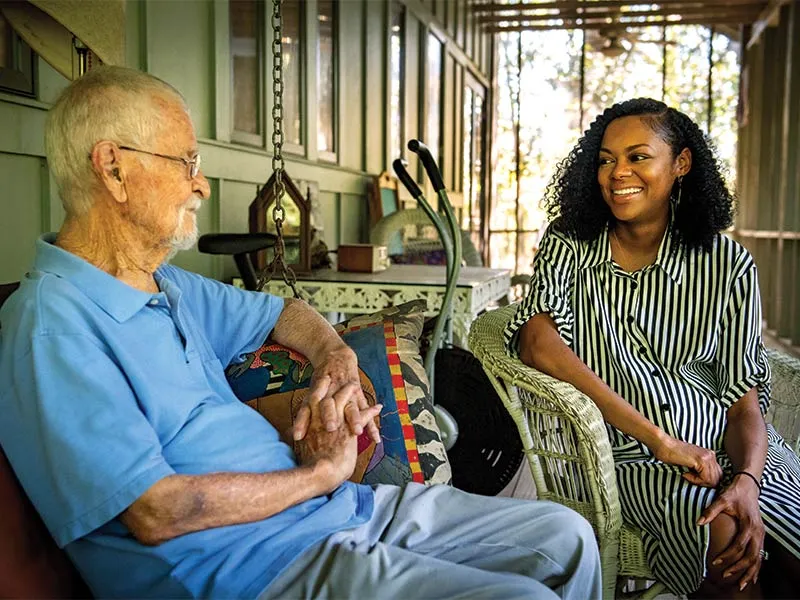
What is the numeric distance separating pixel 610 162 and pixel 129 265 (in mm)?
1073

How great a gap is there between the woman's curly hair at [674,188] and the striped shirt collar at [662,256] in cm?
2

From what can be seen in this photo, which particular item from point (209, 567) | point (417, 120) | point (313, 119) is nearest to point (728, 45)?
point (417, 120)

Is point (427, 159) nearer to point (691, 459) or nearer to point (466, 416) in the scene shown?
point (466, 416)

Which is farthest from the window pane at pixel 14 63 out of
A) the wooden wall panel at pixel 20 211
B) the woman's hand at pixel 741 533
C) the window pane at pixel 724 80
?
the window pane at pixel 724 80

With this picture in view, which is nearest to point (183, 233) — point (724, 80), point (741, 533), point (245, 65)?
point (741, 533)

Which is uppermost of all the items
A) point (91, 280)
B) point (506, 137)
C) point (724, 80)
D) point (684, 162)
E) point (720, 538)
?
point (724, 80)

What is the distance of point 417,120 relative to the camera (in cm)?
647

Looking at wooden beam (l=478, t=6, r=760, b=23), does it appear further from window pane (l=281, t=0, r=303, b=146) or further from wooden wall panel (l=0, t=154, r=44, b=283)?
wooden wall panel (l=0, t=154, r=44, b=283)

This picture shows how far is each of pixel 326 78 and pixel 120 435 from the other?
359cm

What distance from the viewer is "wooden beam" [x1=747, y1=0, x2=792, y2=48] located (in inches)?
306

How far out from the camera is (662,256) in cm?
180

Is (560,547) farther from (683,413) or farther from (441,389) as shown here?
(441,389)

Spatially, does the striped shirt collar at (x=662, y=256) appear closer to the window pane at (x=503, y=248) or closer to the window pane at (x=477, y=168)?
the window pane at (x=477, y=168)

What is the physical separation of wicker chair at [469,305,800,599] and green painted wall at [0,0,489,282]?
1193 millimetres
